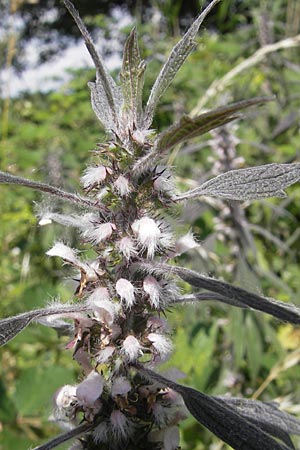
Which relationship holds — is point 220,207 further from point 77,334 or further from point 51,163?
point 77,334

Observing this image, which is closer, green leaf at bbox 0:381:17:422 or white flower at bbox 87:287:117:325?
white flower at bbox 87:287:117:325

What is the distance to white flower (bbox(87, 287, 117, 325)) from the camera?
2.54ft

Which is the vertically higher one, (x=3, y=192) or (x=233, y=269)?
(x=3, y=192)

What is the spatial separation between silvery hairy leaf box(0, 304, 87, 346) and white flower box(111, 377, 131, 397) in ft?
0.38

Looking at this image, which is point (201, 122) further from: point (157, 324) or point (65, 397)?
point (65, 397)

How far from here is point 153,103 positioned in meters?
0.79

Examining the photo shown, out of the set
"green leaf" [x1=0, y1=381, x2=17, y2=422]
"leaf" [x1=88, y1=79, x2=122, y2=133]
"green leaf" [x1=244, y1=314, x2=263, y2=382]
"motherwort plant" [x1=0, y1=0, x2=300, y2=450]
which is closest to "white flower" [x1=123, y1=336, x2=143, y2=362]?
"motherwort plant" [x1=0, y1=0, x2=300, y2=450]

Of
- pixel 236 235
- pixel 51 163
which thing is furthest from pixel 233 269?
pixel 51 163

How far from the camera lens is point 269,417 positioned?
2.76 ft

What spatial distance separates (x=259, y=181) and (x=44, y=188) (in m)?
0.29

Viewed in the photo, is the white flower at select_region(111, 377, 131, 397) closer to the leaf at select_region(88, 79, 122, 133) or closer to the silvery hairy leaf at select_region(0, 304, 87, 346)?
the silvery hairy leaf at select_region(0, 304, 87, 346)

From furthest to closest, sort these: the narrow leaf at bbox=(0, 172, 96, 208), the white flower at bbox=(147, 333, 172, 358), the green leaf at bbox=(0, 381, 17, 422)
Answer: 1. the green leaf at bbox=(0, 381, 17, 422)
2. the white flower at bbox=(147, 333, 172, 358)
3. the narrow leaf at bbox=(0, 172, 96, 208)

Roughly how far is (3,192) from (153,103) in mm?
2789

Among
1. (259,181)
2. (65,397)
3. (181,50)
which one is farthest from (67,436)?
(181,50)
